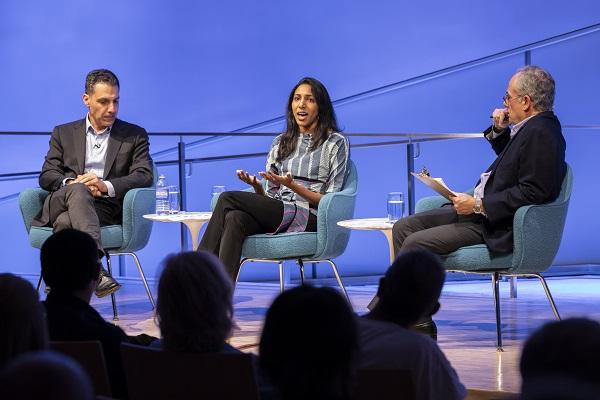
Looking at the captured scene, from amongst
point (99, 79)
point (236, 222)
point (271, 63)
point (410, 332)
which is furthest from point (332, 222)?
point (271, 63)

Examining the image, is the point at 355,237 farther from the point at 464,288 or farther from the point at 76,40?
the point at 76,40

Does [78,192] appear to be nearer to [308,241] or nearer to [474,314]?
[308,241]

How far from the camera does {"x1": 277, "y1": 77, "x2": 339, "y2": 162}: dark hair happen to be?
477 cm

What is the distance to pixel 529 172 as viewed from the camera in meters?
3.98

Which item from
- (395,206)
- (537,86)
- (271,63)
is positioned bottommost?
(395,206)

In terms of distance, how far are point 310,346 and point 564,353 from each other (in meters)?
0.36

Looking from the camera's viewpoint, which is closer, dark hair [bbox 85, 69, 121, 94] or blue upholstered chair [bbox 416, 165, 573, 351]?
blue upholstered chair [bbox 416, 165, 573, 351]

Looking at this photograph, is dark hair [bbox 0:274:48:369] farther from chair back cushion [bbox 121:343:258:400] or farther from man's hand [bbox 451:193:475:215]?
man's hand [bbox 451:193:475:215]

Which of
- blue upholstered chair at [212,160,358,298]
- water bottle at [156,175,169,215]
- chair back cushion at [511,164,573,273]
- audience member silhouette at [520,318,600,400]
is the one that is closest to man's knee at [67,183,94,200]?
water bottle at [156,175,169,215]

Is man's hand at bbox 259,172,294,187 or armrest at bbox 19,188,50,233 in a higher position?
man's hand at bbox 259,172,294,187

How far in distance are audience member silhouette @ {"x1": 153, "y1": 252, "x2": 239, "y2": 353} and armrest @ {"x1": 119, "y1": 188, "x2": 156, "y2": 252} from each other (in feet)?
9.80

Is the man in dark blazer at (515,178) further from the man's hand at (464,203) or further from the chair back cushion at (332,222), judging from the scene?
the chair back cushion at (332,222)

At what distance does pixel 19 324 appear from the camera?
1.71 metres

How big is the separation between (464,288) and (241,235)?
2182 millimetres
